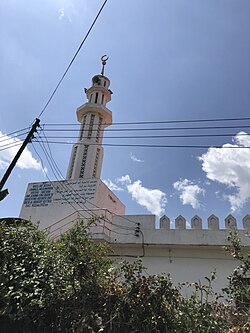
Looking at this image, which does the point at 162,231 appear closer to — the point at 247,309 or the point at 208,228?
the point at 208,228

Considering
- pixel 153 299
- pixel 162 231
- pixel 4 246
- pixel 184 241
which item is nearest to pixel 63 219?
pixel 162 231

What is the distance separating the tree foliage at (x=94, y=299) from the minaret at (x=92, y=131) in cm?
809

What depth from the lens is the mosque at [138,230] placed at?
7191 mm

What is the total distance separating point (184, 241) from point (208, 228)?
0.85 m

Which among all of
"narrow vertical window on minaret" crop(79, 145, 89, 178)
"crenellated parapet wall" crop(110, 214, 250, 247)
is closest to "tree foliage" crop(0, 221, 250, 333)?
"crenellated parapet wall" crop(110, 214, 250, 247)

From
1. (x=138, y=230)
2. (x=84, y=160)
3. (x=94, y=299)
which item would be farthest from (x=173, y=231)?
(x=84, y=160)

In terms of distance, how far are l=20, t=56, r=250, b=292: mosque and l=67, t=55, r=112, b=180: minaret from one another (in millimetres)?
1872

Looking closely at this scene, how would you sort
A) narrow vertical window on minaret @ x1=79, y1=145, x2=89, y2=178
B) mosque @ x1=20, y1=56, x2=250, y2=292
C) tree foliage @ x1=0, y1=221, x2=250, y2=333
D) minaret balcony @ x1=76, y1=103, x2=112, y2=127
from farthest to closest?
minaret balcony @ x1=76, y1=103, x2=112, y2=127 → narrow vertical window on minaret @ x1=79, y1=145, x2=89, y2=178 → mosque @ x1=20, y1=56, x2=250, y2=292 → tree foliage @ x1=0, y1=221, x2=250, y2=333

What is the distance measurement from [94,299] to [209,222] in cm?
539

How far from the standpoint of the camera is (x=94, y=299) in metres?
3.32

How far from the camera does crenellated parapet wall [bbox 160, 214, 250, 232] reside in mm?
7679

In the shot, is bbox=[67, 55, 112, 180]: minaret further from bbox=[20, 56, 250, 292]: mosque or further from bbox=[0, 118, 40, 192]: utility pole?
bbox=[0, 118, 40, 192]: utility pole

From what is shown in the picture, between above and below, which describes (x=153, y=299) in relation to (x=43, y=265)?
below

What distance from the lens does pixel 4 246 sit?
409 cm
